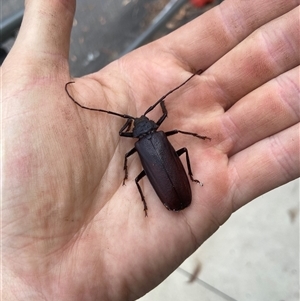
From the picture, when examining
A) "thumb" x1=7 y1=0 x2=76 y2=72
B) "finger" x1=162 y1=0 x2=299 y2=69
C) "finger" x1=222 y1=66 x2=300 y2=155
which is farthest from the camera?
"finger" x1=162 y1=0 x2=299 y2=69

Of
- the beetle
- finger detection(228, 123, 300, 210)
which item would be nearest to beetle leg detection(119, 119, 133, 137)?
the beetle

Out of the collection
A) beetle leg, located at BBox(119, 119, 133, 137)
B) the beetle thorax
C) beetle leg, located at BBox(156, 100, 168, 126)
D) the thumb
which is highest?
the thumb

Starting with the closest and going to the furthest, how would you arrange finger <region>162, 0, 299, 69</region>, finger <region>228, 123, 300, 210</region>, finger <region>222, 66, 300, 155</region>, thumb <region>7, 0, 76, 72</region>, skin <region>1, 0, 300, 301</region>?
skin <region>1, 0, 300, 301</region> < thumb <region>7, 0, 76, 72</region> < finger <region>228, 123, 300, 210</region> < finger <region>222, 66, 300, 155</region> < finger <region>162, 0, 299, 69</region>

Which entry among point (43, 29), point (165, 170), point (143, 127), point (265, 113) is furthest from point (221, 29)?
point (43, 29)

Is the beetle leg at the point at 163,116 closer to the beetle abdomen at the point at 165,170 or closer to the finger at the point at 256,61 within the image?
the beetle abdomen at the point at 165,170

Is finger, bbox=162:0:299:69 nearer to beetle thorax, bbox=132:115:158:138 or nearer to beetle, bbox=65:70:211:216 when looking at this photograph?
beetle, bbox=65:70:211:216

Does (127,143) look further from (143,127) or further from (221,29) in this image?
(221,29)

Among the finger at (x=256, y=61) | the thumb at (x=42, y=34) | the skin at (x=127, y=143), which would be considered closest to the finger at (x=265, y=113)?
the skin at (x=127, y=143)

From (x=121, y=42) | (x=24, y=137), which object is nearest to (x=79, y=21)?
(x=121, y=42)
